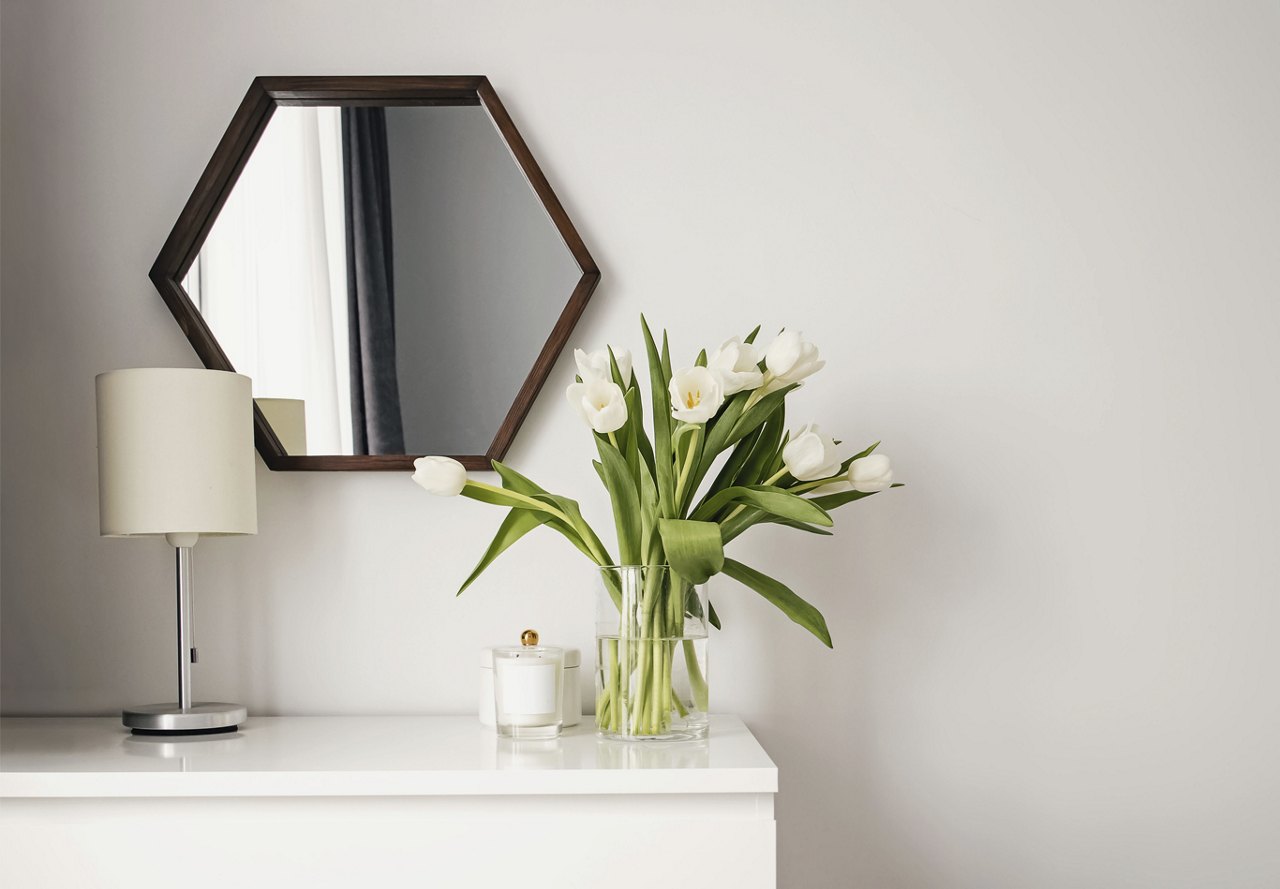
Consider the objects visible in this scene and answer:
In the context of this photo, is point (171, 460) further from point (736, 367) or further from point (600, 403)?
point (736, 367)

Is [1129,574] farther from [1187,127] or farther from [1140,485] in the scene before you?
[1187,127]

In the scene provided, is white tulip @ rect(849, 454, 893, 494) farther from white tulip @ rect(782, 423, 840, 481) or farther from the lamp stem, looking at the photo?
the lamp stem

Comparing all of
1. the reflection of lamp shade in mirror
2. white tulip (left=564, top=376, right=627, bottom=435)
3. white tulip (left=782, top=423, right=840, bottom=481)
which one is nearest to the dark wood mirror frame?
the reflection of lamp shade in mirror

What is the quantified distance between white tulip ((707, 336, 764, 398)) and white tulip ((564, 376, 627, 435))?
4.1 inches

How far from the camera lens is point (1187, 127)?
1.43 meters

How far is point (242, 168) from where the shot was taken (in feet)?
4.60

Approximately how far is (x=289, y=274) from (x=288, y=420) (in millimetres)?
189

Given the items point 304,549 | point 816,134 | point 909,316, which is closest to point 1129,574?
point 909,316

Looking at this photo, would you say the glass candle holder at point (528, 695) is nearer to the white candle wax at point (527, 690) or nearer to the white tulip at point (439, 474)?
the white candle wax at point (527, 690)

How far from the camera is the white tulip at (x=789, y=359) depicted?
Result: 1.11m

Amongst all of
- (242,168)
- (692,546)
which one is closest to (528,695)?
(692,546)

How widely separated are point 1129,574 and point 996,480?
207 millimetres

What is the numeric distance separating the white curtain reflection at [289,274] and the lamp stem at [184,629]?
0.70 feet

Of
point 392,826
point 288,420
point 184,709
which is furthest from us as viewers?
point 288,420
